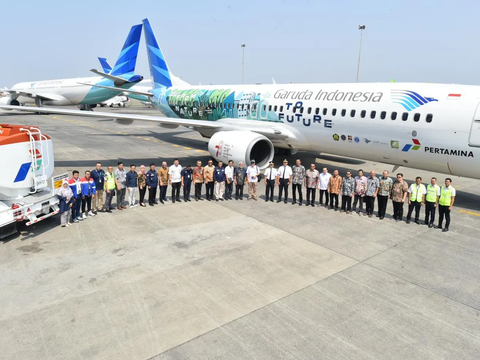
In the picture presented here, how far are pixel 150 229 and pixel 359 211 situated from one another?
603cm

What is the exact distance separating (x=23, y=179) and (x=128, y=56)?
1481 inches

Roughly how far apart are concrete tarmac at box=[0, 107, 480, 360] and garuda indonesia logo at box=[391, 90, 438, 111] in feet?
12.0

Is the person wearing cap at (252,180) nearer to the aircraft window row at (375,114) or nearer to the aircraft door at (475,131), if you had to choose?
the aircraft window row at (375,114)

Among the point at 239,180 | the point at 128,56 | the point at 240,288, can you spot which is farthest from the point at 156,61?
the point at 240,288

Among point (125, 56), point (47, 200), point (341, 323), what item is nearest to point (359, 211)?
point (341, 323)

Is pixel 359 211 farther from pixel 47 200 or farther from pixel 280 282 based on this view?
pixel 47 200

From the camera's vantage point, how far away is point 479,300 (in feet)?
19.7

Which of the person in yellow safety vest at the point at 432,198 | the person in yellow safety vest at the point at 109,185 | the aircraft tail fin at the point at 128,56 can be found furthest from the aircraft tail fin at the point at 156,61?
the person in yellow safety vest at the point at 432,198

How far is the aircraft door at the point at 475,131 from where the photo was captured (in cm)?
980

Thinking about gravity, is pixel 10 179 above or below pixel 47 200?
above

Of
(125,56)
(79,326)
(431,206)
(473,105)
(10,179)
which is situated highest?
(125,56)

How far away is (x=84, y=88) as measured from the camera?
4688 centimetres

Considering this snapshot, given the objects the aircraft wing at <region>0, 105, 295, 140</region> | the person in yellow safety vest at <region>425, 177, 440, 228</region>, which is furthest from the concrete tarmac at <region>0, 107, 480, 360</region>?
the aircraft wing at <region>0, 105, 295, 140</region>

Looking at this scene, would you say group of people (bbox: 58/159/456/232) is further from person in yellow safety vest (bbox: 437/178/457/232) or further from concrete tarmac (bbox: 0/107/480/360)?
concrete tarmac (bbox: 0/107/480/360)
